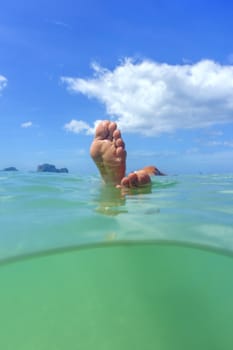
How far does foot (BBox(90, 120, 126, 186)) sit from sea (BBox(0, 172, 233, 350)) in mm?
1525

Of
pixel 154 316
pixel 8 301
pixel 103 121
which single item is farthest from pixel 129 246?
pixel 103 121

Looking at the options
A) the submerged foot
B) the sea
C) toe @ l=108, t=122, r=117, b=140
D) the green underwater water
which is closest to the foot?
toe @ l=108, t=122, r=117, b=140

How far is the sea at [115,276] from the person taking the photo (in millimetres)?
2336

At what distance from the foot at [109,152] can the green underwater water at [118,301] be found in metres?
2.99

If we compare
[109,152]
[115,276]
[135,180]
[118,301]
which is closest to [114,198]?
[135,180]

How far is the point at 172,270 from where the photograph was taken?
3213 mm

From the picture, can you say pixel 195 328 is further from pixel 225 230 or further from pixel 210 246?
pixel 225 230

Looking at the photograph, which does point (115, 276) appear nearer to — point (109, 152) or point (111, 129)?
point (109, 152)

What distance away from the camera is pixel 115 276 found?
3090 millimetres

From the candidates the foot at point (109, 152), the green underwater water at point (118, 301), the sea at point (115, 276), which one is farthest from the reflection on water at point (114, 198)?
the green underwater water at point (118, 301)

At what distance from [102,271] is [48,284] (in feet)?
1.85

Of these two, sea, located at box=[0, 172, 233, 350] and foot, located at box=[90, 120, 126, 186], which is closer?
sea, located at box=[0, 172, 233, 350]

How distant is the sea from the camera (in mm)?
2336

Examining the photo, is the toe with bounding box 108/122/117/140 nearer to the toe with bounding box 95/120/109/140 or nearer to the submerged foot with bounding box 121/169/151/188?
the toe with bounding box 95/120/109/140
